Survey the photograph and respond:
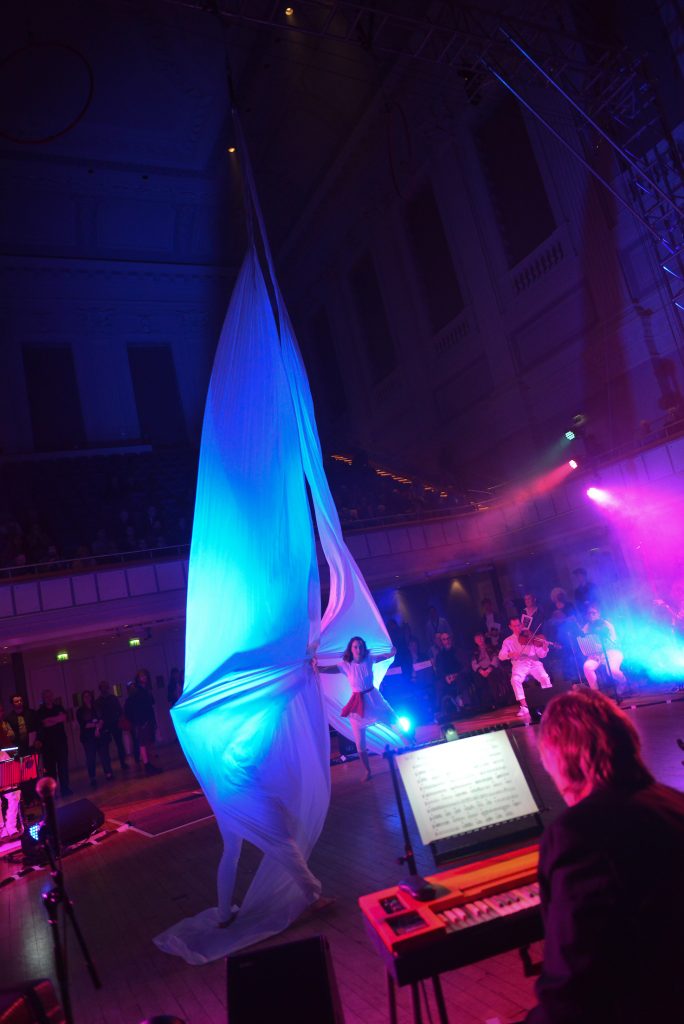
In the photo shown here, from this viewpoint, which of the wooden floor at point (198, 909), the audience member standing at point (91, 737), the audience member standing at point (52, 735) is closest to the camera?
the wooden floor at point (198, 909)

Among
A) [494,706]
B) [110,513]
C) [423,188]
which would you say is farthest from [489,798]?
[423,188]

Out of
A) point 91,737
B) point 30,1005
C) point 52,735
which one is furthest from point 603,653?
point 91,737

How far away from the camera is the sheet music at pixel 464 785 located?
2.65 m

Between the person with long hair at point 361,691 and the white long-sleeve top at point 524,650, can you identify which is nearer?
the person with long hair at point 361,691

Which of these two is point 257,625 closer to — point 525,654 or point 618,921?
point 618,921

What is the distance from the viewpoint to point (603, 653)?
9.72 m

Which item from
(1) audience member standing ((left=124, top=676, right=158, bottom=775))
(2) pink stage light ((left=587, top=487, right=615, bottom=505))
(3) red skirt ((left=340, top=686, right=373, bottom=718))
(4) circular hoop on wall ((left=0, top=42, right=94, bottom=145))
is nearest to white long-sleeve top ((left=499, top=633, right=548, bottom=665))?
(2) pink stage light ((left=587, top=487, right=615, bottom=505))

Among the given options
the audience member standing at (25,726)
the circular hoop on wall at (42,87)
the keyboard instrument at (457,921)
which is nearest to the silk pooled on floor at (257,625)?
the keyboard instrument at (457,921)

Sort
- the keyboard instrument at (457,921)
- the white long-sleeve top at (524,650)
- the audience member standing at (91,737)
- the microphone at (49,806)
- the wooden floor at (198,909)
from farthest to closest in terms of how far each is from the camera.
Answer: the audience member standing at (91,737) → the white long-sleeve top at (524,650) → the microphone at (49,806) → the wooden floor at (198,909) → the keyboard instrument at (457,921)

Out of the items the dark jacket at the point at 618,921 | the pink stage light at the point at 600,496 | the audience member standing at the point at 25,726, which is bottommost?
the dark jacket at the point at 618,921

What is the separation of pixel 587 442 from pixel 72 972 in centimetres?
1150

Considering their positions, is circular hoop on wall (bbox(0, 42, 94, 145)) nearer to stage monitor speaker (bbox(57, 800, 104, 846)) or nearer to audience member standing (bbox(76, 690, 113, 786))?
audience member standing (bbox(76, 690, 113, 786))

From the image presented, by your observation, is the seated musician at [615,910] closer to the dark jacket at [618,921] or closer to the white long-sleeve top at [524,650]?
the dark jacket at [618,921]

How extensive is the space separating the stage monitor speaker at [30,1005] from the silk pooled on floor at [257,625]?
1195mm
